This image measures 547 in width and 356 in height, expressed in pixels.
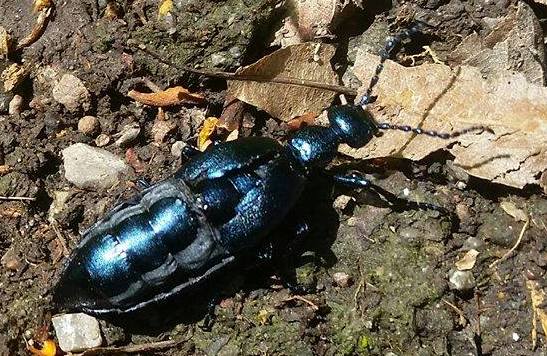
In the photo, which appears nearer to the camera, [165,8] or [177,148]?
[177,148]

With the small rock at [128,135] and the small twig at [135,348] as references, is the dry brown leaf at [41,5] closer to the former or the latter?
the small rock at [128,135]

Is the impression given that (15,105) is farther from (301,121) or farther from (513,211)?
(513,211)

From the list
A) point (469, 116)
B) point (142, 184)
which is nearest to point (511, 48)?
point (469, 116)

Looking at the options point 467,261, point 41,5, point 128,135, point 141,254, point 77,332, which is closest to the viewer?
point 141,254

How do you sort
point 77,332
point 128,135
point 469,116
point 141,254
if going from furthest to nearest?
point 128,135, point 469,116, point 77,332, point 141,254

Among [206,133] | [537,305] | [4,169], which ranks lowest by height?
[537,305]

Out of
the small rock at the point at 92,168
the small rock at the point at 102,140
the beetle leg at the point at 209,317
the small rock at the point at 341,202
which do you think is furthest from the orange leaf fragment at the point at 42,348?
the small rock at the point at 341,202

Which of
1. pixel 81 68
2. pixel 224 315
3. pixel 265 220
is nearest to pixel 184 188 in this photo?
pixel 265 220

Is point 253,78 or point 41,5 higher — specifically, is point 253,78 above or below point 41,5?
below
